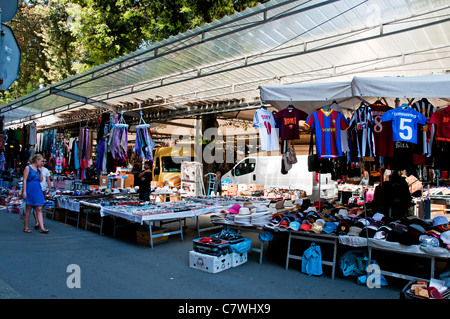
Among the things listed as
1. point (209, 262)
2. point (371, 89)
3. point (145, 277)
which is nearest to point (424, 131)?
point (371, 89)

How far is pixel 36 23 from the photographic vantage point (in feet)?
66.3

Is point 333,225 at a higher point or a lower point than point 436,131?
lower

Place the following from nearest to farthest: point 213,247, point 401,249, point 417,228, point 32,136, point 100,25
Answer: point 401,249 → point 417,228 → point 213,247 → point 32,136 → point 100,25

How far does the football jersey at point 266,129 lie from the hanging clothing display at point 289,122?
137 mm

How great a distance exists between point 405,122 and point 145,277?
4198 millimetres

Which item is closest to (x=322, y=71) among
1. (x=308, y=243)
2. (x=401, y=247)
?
(x=308, y=243)

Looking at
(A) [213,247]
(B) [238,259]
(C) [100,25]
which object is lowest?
(B) [238,259]

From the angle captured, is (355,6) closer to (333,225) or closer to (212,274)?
(333,225)

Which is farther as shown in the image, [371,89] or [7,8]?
[371,89]

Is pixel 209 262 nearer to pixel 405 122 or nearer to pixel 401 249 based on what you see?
pixel 401 249

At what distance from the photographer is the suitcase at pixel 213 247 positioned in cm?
482

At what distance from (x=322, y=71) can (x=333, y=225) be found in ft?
16.0

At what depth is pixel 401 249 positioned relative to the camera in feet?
13.2

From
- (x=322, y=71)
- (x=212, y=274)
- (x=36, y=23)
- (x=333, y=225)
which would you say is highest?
(x=36, y=23)
